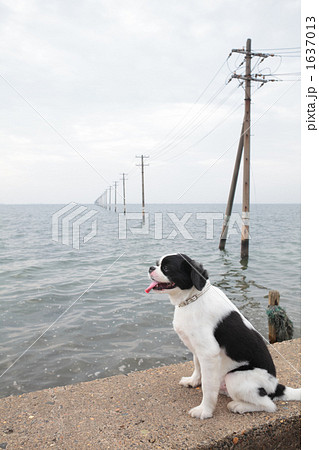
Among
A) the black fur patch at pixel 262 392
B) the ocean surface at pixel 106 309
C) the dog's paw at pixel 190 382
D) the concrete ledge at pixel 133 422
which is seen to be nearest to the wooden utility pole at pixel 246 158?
the ocean surface at pixel 106 309

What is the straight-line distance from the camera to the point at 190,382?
3.95 meters

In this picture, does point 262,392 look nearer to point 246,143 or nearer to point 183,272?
point 183,272

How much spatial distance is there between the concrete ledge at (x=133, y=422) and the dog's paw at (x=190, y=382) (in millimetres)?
79

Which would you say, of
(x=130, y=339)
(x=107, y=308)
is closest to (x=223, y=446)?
(x=130, y=339)

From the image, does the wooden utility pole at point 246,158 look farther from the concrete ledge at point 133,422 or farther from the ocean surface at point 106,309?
the concrete ledge at point 133,422

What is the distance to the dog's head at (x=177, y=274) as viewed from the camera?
10.3 ft

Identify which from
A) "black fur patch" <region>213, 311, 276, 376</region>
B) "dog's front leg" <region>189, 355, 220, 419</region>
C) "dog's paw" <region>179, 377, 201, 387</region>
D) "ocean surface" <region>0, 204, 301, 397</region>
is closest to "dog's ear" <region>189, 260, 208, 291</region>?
"black fur patch" <region>213, 311, 276, 376</region>

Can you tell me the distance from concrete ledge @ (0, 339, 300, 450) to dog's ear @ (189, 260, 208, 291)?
1286 mm

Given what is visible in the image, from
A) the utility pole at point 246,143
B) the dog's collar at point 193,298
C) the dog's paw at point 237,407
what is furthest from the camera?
the utility pole at point 246,143

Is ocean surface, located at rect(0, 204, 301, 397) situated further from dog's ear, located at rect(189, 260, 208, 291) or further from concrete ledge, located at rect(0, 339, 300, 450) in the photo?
concrete ledge, located at rect(0, 339, 300, 450)

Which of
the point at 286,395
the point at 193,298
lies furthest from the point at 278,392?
the point at 193,298

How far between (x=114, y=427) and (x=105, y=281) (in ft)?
32.4

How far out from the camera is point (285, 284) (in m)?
12.3

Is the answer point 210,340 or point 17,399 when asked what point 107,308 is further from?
point 210,340
